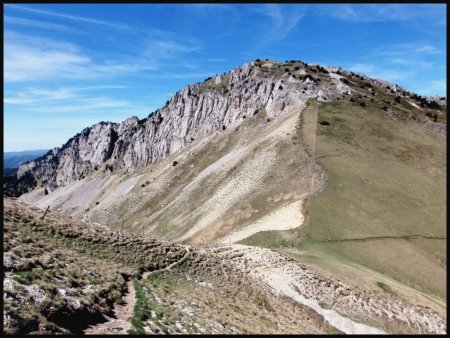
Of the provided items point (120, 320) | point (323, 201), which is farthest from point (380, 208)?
point (120, 320)

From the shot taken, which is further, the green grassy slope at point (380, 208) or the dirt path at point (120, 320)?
the green grassy slope at point (380, 208)

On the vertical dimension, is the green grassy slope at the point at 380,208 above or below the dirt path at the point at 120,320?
above

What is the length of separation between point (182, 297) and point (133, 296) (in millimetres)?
4673

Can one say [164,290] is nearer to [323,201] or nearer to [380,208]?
[323,201]

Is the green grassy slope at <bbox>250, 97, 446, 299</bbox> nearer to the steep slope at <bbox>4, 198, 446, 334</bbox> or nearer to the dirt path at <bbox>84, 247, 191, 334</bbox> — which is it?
the steep slope at <bbox>4, 198, 446, 334</bbox>

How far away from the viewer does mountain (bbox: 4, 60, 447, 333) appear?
45062 millimetres

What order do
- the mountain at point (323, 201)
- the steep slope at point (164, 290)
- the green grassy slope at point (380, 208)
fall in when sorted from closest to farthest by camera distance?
the steep slope at point (164, 290), the mountain at point (323, 201), the green grassy slope at point (380, 208)

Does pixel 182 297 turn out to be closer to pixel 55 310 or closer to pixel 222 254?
pixel 55 310

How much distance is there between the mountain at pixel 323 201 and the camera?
45062mm

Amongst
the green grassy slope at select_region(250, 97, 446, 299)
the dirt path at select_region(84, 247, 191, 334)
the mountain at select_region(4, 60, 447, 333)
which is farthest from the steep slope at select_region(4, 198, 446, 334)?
the green grassy slope at select_region(250, 97, 446, 299)

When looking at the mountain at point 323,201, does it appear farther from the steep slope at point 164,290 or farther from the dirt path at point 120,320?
the dirt path at point 120,320

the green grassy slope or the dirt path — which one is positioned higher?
the green grassy slope

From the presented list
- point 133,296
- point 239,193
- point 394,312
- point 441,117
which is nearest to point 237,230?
point 239,193

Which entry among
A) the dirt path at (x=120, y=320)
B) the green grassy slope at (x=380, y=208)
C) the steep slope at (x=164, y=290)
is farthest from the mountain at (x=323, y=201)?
the dirt path at (x=120, y=320)
